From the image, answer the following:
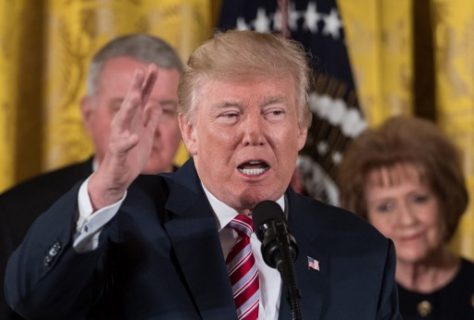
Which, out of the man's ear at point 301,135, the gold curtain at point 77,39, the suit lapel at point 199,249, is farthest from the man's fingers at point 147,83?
the gold curtain at point 77,39

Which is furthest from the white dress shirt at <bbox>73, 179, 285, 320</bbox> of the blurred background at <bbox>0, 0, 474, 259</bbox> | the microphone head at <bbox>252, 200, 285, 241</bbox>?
the blurred background at <bbox>0, 0, 474, 259</bbox>

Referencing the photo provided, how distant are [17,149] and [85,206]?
237 centimetres

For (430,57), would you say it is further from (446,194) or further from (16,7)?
(16,7)

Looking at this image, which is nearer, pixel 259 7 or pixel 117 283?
pixel 117 283

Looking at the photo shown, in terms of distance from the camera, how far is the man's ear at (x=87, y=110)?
12.4 ft

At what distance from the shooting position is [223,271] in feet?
6.86

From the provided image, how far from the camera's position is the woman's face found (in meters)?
3.77

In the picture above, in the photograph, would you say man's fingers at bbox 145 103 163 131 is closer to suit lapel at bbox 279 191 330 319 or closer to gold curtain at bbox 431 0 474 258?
suit lapel at bbox 279 191 330 319

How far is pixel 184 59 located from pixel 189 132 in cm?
197

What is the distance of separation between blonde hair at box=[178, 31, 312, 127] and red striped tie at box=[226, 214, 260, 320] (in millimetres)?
246

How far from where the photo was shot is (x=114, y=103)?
3691 millimetres

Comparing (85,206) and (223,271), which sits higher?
(85,206)

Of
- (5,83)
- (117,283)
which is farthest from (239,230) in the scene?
(5,83)

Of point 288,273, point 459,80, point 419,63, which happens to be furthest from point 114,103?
point 288,273
